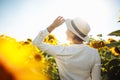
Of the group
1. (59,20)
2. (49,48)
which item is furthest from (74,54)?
(59,20)

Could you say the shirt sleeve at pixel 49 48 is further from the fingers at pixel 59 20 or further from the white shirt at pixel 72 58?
the fingers at pixel 59 20

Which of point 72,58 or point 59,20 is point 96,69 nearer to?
point 72,58

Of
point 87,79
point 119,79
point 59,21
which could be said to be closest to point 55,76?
point 119,79

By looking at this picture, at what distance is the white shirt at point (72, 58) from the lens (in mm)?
2553

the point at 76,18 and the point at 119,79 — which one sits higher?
the point at 76,18

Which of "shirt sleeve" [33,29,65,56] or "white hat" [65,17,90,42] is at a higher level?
"white hat" [65,17,90,42]

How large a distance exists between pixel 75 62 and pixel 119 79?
146 cm

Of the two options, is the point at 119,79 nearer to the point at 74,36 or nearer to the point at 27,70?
the point at 74,36

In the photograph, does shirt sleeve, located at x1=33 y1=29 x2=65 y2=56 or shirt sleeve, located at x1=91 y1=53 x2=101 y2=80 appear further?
shirt sleeve, located at x1=91 y1=53 x2=101 y2=80

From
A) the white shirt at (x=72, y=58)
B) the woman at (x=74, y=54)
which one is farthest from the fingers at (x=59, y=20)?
the white shirt at (x=72, y=58)

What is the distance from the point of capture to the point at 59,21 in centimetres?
254

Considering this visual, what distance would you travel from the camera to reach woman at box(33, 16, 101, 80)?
2555 millimetres

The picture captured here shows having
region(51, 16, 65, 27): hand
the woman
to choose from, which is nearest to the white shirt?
the woman

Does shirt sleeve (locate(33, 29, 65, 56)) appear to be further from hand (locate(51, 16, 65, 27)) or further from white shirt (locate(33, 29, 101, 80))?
hand (locate(51, 16, 65, 27))
